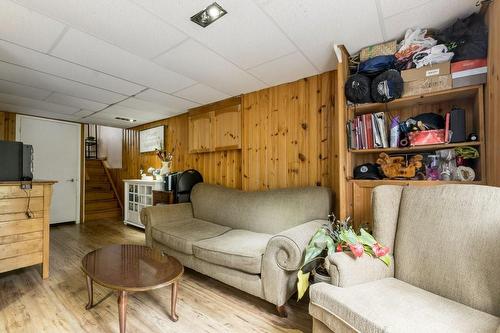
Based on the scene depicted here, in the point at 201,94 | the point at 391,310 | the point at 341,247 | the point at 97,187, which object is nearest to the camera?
the point at 391,310

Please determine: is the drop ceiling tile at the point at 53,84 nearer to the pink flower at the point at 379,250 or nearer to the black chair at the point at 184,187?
the black chair at the point at 184,187

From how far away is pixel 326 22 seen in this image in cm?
170

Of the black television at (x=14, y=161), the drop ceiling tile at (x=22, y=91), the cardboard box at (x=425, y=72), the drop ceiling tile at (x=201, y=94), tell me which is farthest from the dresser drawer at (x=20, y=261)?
the cardboard box at (x=425, y=72)

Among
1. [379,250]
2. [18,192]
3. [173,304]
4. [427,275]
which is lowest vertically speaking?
[173,304]

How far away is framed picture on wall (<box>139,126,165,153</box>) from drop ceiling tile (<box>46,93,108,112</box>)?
3.68ft

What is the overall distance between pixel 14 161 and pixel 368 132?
3460mm

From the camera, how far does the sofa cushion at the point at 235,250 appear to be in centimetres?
181

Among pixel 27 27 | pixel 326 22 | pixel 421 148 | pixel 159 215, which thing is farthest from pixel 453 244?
pixel 27 27

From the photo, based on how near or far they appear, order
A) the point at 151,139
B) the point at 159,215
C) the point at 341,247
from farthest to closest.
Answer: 1. the point at 151,139
2. the point at 159,215
3. the point at 341,247

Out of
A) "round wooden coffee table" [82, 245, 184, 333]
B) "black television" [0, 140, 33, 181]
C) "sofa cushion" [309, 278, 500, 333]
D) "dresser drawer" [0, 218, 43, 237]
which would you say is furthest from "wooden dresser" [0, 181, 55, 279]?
"sofa cushion" [309, 278, 500, 333]

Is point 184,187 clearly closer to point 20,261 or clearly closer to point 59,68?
point 20,261

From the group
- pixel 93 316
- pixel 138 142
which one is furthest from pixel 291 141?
pixel 138 142

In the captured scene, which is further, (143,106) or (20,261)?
(143,106)

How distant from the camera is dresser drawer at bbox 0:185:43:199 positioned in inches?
84.8
